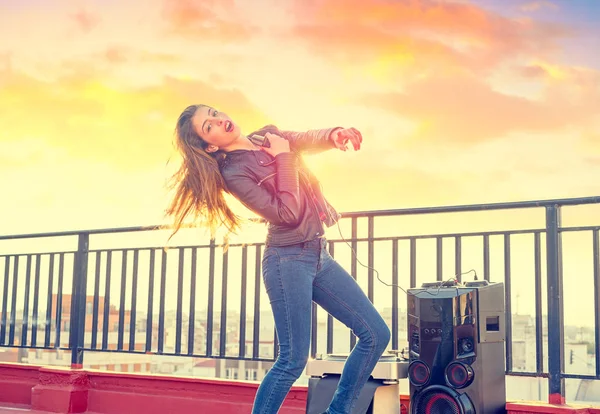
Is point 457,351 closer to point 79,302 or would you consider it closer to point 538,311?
point 538,311

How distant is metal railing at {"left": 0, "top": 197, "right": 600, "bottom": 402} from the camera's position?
13.6ft

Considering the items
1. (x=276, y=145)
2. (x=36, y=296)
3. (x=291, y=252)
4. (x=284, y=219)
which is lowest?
(x=36, y=296)

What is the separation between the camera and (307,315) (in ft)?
10.4

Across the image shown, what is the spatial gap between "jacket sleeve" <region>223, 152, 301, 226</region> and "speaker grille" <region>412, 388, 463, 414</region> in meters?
1.17

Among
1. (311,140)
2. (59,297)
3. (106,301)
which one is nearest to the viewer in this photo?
(311,140)

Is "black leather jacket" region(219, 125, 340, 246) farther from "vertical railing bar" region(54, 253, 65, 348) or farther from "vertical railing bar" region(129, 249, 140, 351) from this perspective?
"vertical railing bar" region(54, 253, 65, 348)

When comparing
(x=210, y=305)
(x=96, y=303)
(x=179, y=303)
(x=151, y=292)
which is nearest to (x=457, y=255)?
(x=210, y=305)

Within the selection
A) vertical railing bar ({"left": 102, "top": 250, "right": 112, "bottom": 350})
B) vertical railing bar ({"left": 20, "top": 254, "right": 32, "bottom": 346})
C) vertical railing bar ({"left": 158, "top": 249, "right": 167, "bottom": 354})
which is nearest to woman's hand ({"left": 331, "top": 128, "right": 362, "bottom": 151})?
vertical railing bar ({"left": 158, "top": 249, "right": 167, "bottom": 354})

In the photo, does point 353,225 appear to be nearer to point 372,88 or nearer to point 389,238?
point 389,238

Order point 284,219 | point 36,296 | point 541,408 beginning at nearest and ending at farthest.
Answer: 1. point 284,219
2. point 541,408
3. point 36,296

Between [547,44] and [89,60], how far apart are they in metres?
9.41

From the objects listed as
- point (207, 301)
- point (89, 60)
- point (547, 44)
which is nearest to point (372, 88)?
point (547, 44)

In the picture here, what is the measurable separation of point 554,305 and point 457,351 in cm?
91

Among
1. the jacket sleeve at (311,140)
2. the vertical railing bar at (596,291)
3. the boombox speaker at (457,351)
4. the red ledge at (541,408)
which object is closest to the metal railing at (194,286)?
the vertical railing bar at (596,291)
